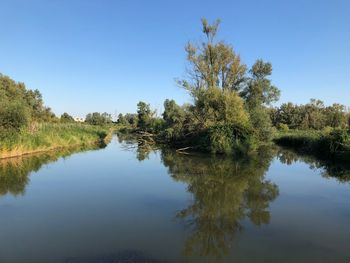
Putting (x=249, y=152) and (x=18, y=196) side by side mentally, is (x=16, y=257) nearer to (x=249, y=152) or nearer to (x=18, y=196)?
(x=18, y=196)

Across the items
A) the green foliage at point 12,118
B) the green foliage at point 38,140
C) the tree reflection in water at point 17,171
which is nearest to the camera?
the tree reflection in water at point 17,171

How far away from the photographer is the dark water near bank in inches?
217

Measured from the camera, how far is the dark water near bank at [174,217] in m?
5.52

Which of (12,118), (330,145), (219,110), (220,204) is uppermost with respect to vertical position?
(219,110)

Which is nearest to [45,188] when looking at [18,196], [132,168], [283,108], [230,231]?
[18,196]

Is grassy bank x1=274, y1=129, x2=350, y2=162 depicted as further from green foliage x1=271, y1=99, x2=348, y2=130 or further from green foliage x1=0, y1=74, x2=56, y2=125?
green foliage x1=0, y1=74, x2=56, y2=125

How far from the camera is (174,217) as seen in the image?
24.8ft

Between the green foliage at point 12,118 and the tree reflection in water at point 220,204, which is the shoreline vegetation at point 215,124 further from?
the tree reflection in water at point 220,204

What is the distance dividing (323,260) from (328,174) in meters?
10.6

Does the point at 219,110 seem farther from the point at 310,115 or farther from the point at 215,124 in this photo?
the point at 310,115

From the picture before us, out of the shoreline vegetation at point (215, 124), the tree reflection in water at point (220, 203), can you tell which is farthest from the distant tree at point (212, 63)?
the tree reflection in water at point (220, 203)

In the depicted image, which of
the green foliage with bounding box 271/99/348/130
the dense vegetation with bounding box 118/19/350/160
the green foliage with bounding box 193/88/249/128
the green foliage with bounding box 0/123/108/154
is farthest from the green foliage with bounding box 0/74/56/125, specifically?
the green foliage with bounding box 271/99/348/130

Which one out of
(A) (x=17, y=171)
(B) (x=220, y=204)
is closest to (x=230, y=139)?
(B) (x=220, y=204)

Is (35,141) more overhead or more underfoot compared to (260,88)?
more underfoot
